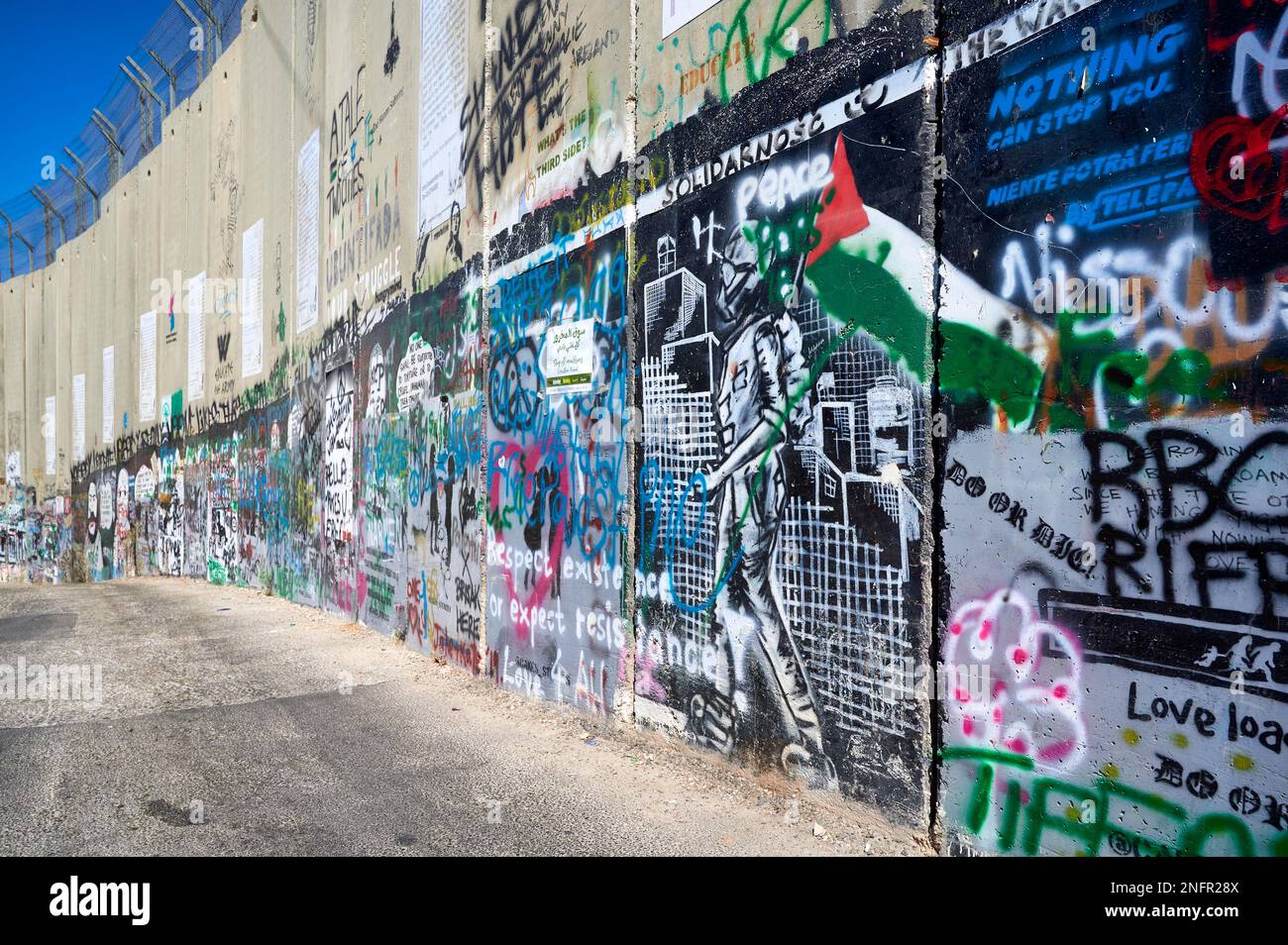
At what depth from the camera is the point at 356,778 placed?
4730mm

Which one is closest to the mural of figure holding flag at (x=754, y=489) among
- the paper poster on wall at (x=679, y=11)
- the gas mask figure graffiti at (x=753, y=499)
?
the gas mask figure graffiti at (x=753, y=499)

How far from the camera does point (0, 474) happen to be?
35.1m

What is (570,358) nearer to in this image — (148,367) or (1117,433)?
(1117,433)

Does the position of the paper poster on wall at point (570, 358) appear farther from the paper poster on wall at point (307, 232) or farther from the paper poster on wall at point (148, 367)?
the paper poster on wall at point (148, 367)

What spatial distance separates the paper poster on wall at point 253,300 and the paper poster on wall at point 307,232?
224cm

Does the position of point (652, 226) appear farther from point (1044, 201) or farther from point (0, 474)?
point (0, 474)

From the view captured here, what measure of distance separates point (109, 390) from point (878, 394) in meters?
27.3

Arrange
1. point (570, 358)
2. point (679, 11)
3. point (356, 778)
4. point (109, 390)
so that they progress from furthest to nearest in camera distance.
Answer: point (109, 390) → point (570, 358) → point (679, 11) → point (356, 778)

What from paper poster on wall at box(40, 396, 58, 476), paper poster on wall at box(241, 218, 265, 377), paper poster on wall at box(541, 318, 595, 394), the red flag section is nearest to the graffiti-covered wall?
the red flag section

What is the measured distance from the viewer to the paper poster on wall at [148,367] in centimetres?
2180

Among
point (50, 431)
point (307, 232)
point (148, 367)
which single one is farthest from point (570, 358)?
point (50, 431)

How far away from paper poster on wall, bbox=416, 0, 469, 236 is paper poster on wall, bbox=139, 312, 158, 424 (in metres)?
16.2

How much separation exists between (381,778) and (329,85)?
999 centimetres

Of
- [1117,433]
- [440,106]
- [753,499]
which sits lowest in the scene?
[753,499]
